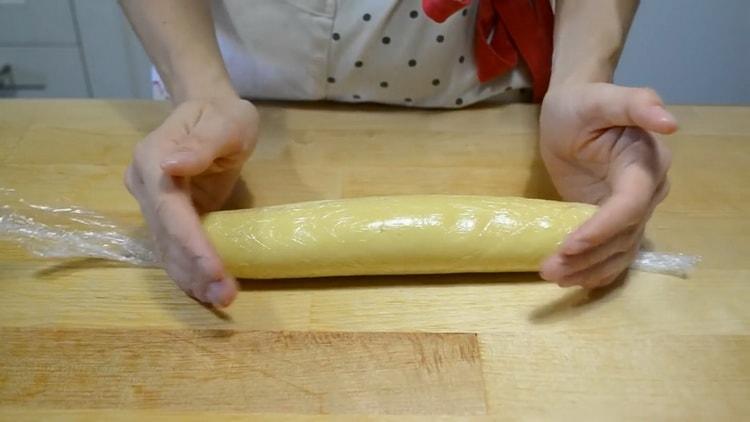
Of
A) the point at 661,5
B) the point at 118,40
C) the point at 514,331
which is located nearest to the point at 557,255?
the point at 514,331

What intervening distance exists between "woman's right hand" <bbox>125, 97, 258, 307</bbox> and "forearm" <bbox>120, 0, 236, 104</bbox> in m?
0.05

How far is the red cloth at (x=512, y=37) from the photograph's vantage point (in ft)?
3.12

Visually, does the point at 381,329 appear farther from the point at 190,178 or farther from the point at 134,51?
the point at 134,51

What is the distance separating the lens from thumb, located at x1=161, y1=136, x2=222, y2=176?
27.2 inches

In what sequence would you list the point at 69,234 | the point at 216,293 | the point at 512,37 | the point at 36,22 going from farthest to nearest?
the point at 36,22
the point at 512,37
the point at 69,234
the point at 216,293

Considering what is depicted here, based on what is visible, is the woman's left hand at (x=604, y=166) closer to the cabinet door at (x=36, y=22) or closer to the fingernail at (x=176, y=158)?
the fingernail at (x=176, y=158)

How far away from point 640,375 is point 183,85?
55 centimetres

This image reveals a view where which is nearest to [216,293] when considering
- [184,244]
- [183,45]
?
[184,244]

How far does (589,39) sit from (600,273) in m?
0.31

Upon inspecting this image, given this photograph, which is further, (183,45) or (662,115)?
(183,45)

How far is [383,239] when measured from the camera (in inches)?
29.4

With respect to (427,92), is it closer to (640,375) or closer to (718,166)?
(718,166)

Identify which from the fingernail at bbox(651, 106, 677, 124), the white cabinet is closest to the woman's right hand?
the fingernail at bbox(651, 106, 677, 124)

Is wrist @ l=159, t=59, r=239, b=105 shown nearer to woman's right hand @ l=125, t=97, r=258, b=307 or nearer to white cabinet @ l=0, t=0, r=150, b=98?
woman's right hand @ l=125, t=97, r=258, b=307
